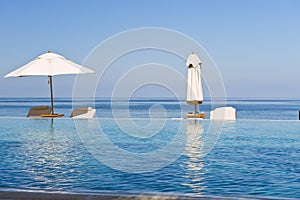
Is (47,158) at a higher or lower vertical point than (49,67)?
lower

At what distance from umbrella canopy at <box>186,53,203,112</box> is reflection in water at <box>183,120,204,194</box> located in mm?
3284

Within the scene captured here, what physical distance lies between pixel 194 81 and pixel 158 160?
717 centimetres

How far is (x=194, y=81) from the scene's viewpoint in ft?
39.3

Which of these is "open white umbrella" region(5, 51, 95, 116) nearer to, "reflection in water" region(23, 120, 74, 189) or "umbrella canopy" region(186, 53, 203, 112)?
"reflection in water" region(23, 120, 74, 189)

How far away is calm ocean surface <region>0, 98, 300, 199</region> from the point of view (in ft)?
11.8

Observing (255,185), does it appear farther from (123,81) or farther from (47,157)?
(123,81)

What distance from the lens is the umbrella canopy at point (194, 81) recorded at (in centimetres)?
1195

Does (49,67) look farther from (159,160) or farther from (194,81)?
(159,160)

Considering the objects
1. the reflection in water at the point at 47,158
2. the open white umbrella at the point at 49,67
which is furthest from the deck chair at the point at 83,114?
the reflection in water at the point at 47,158

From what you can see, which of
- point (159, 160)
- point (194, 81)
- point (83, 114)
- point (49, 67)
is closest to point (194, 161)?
point (159, 160)

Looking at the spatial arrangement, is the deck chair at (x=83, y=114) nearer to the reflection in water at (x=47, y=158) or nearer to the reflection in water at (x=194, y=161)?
the reflection in water at (x=47, y=158)

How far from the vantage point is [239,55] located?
2580 centimetres

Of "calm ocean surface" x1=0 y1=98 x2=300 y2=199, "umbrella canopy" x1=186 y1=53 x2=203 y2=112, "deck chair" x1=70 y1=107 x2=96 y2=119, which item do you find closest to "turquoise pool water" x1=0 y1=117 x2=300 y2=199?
"calm ocean surface" x1=0 y1=98 x2=300 y2=199

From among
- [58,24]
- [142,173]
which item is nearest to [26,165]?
[142,173]
